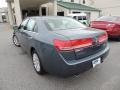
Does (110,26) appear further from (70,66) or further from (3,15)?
(3,15)

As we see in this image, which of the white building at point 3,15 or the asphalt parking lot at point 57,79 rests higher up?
the white building at point 3,15

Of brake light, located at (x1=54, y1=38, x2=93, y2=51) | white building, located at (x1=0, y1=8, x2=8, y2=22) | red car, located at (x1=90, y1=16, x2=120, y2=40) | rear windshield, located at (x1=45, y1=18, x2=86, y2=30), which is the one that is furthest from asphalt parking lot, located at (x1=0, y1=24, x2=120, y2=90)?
white building, located at (x1=0, y1=8, x2=8, y2=22)

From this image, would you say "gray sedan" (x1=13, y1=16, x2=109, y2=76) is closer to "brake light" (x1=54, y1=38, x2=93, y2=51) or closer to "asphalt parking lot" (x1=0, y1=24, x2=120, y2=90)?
"brake light" (x1=54, y1=38, x2=93, y2=51)

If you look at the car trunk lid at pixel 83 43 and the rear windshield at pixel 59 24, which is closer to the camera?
the car trunk lid at pixel 83 43

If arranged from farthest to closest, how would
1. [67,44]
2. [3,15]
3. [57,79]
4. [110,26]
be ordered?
1. [3,15]
2. [110,26]
3. [57,79]
4. [67,44]

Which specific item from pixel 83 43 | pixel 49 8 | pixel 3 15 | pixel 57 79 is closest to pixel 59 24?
pixel 83 43

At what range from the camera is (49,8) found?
77.6 feet

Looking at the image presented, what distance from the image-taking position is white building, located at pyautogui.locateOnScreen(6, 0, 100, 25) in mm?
18263

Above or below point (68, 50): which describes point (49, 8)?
above

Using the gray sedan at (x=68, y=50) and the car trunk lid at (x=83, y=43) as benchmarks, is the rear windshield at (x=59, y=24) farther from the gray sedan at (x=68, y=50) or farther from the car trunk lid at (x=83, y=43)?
the car trunk lid at (x=83, y=43)

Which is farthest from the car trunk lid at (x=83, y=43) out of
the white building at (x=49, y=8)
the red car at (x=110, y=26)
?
the white building at (x=49, y=8)

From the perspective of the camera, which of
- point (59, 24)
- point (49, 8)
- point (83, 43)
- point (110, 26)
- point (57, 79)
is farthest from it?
point (49, 8)

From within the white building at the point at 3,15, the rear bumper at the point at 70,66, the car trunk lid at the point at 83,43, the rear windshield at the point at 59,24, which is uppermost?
the white building at the point at 3,15

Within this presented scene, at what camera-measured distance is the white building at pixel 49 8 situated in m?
18.3
